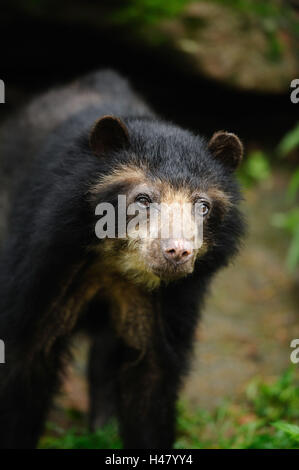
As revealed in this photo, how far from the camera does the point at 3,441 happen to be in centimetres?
496

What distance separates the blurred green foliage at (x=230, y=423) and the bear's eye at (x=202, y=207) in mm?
2339

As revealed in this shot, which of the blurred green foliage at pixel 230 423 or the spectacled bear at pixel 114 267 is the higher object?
the spectacled bear at pixel 114 267

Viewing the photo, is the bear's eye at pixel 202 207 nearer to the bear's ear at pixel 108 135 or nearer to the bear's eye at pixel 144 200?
the bear's eye at pixel 144 200

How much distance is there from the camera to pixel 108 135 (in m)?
4.31

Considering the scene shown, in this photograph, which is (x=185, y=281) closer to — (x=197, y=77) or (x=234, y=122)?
(x=197, y=77)

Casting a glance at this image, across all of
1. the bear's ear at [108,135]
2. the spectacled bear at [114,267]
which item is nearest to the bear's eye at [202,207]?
the spectacled bear at [114,267]

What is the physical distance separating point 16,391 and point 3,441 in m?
0.42

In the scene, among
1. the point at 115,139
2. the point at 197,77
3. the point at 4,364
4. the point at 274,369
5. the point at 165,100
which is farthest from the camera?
the point at 165,100

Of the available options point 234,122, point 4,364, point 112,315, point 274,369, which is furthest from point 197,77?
point 4,364

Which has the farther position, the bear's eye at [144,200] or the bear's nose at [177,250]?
the bear's eye at [144,200]

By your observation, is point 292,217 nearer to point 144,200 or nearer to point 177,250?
point 144,200

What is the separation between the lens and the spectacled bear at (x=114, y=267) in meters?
4.19

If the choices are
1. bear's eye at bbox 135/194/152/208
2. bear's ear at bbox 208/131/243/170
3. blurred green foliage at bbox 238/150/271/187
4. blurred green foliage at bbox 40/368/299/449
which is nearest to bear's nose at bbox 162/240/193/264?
bear's eye at bbox 135/194/152/208

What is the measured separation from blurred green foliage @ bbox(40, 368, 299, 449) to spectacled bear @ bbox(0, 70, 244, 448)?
2.26 feet
